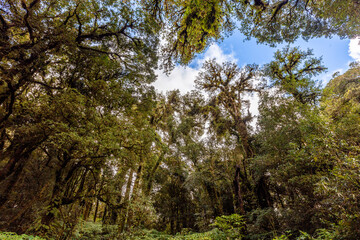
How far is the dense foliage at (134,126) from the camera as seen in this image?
4.45 meters

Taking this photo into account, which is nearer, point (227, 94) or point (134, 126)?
point (134, 126)

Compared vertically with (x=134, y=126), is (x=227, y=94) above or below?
above

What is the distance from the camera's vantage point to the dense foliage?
4453mm

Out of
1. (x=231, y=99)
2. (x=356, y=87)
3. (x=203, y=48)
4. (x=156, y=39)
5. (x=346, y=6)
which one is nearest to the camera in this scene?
(x=346, y=6)

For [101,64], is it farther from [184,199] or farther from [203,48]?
[184,199]

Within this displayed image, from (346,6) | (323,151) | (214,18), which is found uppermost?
(346,6)

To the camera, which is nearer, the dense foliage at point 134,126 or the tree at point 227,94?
the dense foliage at point 134,126

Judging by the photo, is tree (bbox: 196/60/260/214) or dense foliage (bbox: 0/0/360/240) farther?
tree (bbox: 196/60/260/214)

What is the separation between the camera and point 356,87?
10562mm

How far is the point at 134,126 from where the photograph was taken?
6770mm

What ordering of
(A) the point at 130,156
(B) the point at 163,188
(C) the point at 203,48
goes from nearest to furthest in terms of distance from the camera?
(C) the point at 203,48
(A) the point at 130,156
(B) the point at 163,188

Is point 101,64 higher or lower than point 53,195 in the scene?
higher

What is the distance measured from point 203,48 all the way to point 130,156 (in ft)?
19.0

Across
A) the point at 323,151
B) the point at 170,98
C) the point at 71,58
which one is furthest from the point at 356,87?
the point at 71,58
